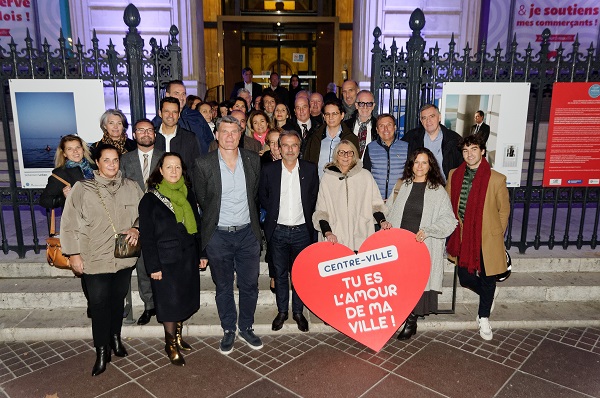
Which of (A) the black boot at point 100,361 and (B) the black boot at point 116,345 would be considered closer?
(A) the black boot at point 100,361

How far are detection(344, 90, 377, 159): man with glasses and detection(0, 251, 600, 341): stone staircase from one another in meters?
2.06

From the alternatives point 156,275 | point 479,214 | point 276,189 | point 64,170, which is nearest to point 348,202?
point 276,189

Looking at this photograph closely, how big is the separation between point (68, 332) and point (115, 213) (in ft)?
5.92

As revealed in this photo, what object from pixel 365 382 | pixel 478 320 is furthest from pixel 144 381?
pixel 478 320

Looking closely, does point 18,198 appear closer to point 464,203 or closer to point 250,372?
point 250,372

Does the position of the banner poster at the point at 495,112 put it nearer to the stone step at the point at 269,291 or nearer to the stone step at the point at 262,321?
the stone step at the point at 269,291

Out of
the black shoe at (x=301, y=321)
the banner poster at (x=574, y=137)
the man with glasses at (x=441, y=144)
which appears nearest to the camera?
the black shoe at (x=301, y=321)

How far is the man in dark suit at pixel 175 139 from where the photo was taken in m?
4.88

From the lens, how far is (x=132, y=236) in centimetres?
410

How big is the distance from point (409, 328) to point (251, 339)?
1.69 metres

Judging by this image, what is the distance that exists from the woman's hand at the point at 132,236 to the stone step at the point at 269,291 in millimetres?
1600

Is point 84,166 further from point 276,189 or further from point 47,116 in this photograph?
point 276,189

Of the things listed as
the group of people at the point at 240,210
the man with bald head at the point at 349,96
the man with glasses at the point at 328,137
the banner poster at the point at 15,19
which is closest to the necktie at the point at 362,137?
the group of people at the point at 240,210

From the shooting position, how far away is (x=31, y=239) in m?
6.53
